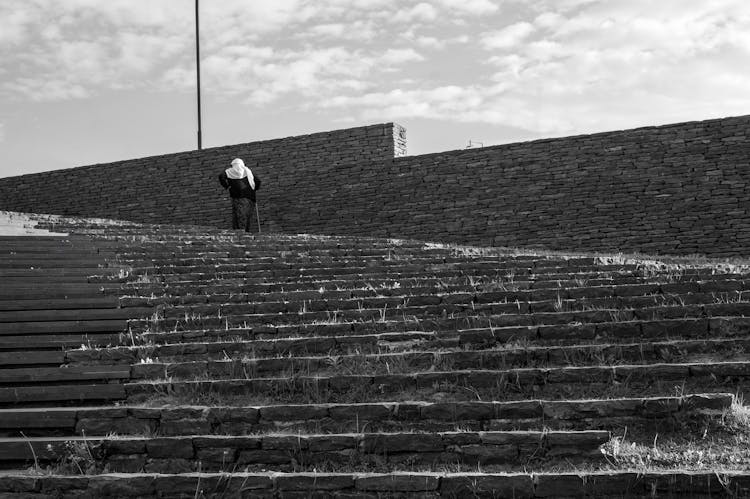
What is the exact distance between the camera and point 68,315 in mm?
6871

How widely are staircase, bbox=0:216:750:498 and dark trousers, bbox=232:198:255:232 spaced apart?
481cm

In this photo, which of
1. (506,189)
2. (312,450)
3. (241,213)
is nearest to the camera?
(312,450)

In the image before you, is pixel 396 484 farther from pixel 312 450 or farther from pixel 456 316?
pixel 456 316

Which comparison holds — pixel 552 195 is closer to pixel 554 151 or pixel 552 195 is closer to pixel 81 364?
pixel 554 151

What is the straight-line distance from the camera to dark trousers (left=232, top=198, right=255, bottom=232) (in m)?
12.8

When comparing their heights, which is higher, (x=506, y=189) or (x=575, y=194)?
(x=506, y=189)

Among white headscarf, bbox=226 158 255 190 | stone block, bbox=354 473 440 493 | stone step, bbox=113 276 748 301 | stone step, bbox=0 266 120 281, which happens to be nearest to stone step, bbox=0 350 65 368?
stone step, bbox=113 276 748 301

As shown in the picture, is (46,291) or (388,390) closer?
(388,390)

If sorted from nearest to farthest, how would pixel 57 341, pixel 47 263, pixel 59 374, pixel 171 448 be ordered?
pixel 171 448 → pixel 59 374 → pixel 57 341 → pixel 47 263

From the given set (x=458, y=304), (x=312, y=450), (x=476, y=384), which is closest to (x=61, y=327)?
(x=312, y=450)

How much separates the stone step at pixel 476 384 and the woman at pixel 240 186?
7.36 metres

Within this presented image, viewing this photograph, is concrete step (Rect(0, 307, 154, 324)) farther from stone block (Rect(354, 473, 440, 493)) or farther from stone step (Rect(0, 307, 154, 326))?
stone block (Rect(354, 473, 440, 493))

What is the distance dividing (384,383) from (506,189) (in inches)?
370

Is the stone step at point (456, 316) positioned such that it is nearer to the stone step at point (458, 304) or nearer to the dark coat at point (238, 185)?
the stone step at point (458, 304)
